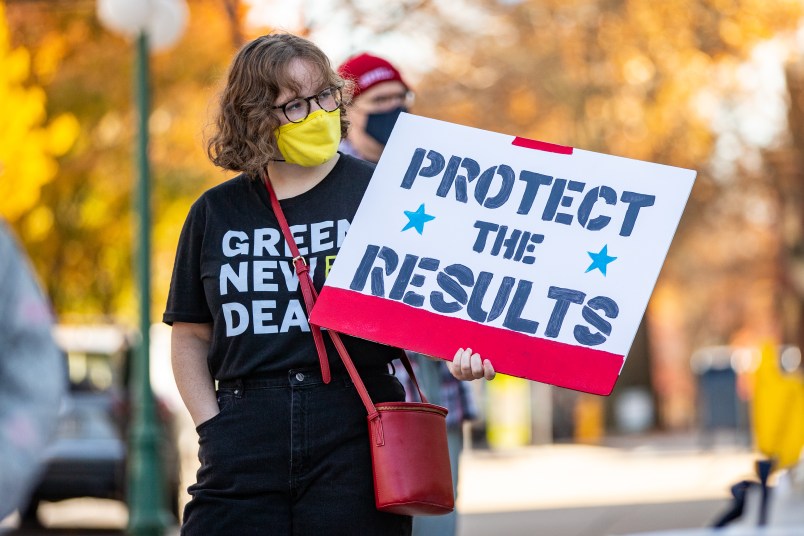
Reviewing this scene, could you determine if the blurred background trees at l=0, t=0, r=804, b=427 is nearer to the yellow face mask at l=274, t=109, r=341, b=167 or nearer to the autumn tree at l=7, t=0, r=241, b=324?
the autumn tree at l=7, t=0, r=241, b=324

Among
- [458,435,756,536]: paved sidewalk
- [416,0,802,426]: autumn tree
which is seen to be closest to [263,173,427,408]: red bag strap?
[458,435,756,536]: paved sidewalk

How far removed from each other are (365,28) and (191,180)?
34.8 ft

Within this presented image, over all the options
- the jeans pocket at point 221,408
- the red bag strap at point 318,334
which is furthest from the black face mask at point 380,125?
the jeans pocket at point 221,408

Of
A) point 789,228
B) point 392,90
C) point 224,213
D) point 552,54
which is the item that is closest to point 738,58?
point 552,54

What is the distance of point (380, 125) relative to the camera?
15.0 feet

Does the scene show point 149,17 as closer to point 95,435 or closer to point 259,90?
point 95,435

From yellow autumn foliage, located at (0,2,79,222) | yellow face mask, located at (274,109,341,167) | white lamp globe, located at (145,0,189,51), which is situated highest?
yellow autumn foliage, located at (0,2,79,222)

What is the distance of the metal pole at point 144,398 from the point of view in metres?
11.2

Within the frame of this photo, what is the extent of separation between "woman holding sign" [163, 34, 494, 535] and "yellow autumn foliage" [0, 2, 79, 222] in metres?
14.4

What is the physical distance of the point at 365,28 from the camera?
36.6 feet

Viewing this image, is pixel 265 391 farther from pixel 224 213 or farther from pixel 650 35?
pixel 650 35

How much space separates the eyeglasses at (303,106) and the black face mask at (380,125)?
1.14 meters

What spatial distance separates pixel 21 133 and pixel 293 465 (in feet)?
51.3

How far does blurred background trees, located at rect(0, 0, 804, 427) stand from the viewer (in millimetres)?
17953
